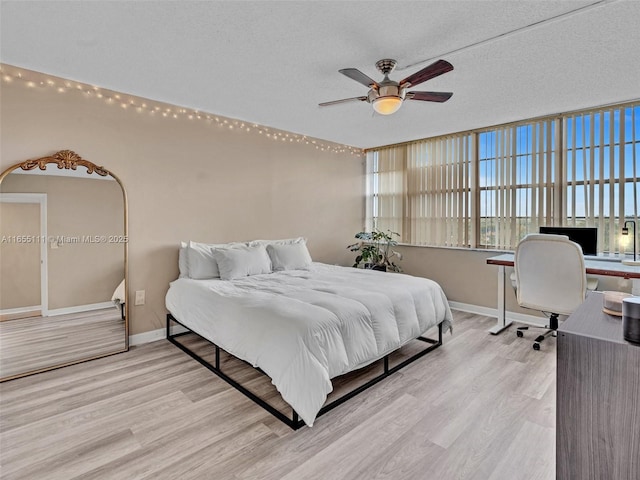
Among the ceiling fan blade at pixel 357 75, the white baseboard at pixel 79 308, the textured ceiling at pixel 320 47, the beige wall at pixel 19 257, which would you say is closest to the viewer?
the textured ceiling at pixel 320 47

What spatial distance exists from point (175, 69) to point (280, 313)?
86.4 inches

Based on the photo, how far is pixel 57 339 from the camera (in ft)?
9.71

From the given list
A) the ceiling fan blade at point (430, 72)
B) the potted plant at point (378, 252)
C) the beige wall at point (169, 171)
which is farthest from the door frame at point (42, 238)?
the potted plant at point (378, 252)

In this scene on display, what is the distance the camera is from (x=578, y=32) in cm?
220

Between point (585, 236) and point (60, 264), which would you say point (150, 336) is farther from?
point (585, 236)

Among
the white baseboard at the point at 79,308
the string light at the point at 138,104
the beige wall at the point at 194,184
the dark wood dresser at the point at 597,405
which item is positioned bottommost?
the white baseboard at the point at 79,308

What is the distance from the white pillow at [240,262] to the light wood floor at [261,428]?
3.26 ft

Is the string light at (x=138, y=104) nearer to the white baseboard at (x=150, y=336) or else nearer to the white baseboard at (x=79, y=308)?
the white baseboard at (x=79, y=308)

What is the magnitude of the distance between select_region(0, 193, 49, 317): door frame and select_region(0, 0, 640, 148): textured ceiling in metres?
1.07

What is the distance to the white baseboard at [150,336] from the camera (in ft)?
11.0

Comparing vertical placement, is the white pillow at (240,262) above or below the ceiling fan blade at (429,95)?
below

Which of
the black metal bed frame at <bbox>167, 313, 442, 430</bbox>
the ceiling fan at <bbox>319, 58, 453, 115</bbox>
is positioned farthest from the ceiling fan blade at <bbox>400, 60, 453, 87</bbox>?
the black metal bed frame at <bbox>167, 313, 442, 430</bbox>

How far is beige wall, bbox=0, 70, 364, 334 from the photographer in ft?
9.45

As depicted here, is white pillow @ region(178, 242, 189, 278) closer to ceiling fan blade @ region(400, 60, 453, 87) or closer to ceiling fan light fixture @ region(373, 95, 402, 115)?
ceiling fan light fixture @ region(373, 95, 402, 115)
